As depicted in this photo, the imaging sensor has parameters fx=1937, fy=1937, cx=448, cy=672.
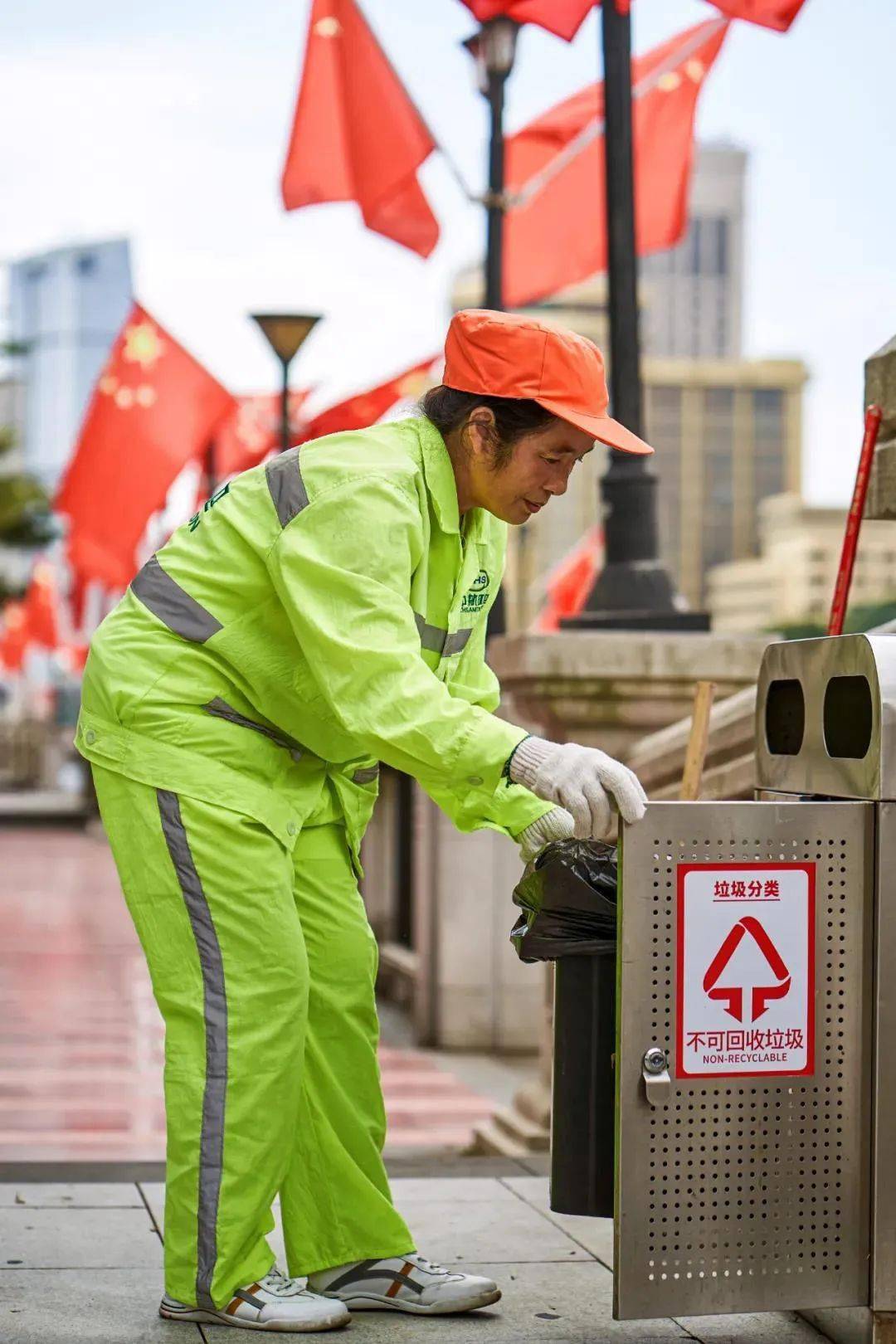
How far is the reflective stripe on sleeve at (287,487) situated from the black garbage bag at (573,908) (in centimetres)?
76

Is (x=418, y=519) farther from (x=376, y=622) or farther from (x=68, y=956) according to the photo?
(x=68, y=956)

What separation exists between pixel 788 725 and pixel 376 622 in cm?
95

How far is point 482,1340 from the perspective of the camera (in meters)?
3.51

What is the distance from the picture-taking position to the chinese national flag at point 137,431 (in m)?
18.5

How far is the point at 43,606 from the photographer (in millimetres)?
47875

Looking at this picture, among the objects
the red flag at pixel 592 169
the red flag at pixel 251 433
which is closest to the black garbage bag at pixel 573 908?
the red flag at pixel 592 169

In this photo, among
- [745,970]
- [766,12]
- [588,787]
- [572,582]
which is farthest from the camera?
[572,582]

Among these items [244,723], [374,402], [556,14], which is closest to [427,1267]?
[244,723]

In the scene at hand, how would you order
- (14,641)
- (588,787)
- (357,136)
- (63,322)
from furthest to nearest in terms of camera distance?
1. (63,322)
2. (14,641)
3. (357,136)
4. (588,787)

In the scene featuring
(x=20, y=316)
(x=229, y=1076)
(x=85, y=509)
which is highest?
(x=20, y=316)

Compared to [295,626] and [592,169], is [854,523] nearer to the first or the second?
[295,626]

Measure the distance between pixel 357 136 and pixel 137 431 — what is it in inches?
286

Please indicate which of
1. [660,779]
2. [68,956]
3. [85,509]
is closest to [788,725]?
[660,779]

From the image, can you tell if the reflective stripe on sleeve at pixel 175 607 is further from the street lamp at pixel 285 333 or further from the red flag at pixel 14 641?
the red flag at pixel 14 641
